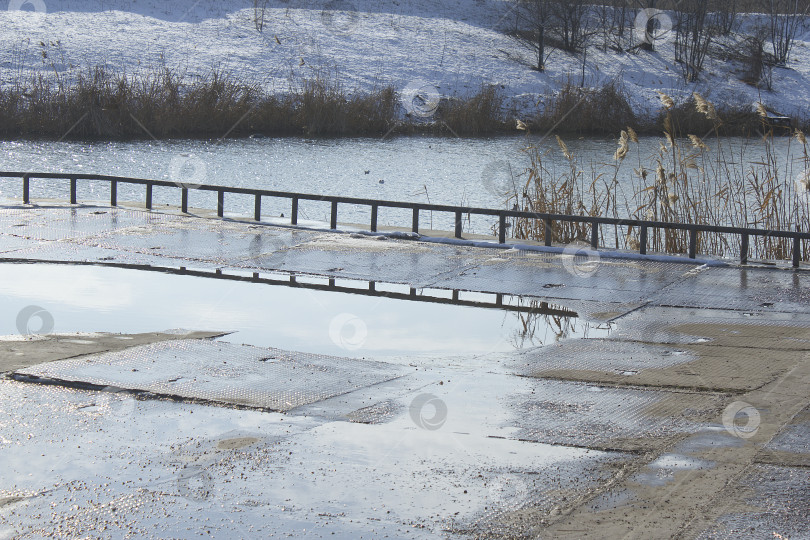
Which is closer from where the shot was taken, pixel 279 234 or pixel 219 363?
pixel 219 363

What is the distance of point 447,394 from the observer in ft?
21.3

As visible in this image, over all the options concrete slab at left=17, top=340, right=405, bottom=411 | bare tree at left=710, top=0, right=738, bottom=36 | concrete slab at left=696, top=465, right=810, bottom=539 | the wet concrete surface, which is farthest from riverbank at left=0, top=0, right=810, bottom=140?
concrete slab at left=696, top=465, right=810, bottom=539

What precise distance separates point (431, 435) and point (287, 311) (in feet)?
12.3

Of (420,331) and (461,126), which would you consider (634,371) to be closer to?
(420,331)

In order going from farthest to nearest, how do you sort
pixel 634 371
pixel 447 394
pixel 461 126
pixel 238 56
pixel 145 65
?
pixel 238 56 < pixel 145 65 < pixel 461 126 < pixel 634 371 < pixel 447 394

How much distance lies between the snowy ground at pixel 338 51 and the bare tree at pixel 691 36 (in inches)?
22.8

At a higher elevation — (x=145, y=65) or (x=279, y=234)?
(x=145, y=65)

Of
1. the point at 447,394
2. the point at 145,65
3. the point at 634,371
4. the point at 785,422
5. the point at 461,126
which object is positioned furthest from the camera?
the point at 145,65

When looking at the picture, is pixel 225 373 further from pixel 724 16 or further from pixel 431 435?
pixel 724 16

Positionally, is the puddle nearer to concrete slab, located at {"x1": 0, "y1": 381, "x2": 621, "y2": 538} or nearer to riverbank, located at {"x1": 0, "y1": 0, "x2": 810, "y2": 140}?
concrete slab, located at {"x1": 0, "y1": 381, "x2": 621, "y2": 538}

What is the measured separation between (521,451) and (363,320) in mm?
3625

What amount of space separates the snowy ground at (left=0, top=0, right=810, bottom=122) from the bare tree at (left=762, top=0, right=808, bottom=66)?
723 millimetres

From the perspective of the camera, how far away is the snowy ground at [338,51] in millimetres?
38469

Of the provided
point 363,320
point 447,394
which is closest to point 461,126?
point 363,320
